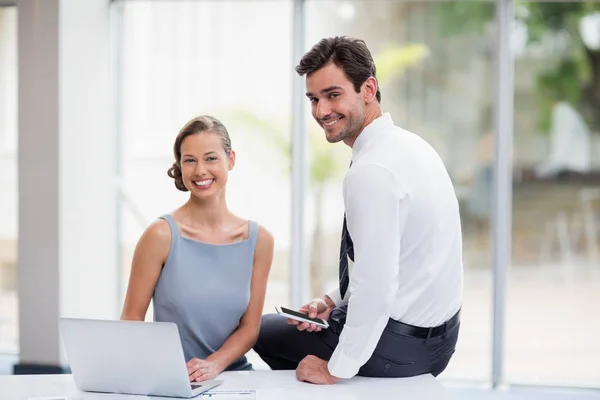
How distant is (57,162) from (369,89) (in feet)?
8.43

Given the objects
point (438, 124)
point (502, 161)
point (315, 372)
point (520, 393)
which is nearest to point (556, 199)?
point (502, 161)

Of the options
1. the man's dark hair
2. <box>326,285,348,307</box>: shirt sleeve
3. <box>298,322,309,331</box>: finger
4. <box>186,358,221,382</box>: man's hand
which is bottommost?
<box>186,358,221,382</box>: man's hand

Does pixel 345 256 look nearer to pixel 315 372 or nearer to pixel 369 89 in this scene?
pixel 315 372

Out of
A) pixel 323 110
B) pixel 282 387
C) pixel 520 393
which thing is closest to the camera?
pixel 282 387

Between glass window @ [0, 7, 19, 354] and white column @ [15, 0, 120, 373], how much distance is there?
0.54m

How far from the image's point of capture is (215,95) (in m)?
4.91

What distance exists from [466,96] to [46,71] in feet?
7.90

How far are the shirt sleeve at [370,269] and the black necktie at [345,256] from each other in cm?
23

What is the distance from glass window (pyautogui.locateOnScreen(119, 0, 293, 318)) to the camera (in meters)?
4.81

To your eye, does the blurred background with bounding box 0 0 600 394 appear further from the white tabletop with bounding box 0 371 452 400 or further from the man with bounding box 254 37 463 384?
the white tabletop with bounding box 0 371 452 400

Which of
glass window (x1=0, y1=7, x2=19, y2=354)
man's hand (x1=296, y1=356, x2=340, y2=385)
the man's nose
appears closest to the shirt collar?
the man's nose

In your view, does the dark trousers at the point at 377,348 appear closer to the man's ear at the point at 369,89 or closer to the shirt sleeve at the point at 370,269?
the shirt sleeve at the point at 370,269

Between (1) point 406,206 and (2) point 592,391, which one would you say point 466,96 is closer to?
(2) point 592,391

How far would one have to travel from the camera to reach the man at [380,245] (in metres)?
2.21
